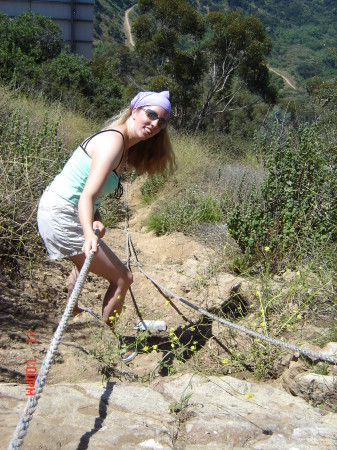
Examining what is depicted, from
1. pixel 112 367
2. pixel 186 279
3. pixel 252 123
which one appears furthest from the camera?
pixel 252 123

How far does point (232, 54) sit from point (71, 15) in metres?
13.3

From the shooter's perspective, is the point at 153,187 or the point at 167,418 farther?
the point at 153,187

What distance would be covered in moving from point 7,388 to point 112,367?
0.76 meters

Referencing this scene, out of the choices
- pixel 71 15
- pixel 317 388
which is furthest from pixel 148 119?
pixel 71 15

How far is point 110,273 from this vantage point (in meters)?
2.92

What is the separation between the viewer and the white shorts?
2.81m

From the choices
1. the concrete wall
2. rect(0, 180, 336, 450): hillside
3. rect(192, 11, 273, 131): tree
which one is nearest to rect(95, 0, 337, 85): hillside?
the concrete wall

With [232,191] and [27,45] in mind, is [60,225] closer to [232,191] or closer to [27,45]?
[232,191]

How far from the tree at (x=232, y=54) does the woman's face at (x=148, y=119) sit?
11.0 meters

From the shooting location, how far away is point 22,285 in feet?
13.3

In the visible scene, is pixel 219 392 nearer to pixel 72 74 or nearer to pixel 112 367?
pixel 112 367

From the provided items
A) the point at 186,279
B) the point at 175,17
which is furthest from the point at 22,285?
the point at 175,17

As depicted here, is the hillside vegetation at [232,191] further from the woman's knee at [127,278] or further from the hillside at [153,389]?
the woman's knee at [127,278]

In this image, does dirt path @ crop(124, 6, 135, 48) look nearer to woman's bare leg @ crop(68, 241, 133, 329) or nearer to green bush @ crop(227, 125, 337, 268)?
green bush @ crop(227, 125, 337, 268)
